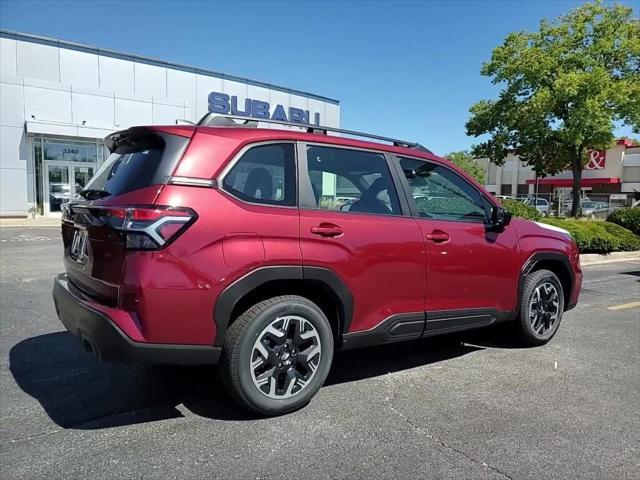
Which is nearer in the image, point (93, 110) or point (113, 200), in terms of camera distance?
point (113, 200)

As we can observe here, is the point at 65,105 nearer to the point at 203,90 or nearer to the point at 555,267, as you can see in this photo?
the point at 203,90

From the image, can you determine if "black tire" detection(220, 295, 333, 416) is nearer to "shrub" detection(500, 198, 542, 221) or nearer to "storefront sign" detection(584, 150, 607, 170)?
"shrub" detection(500, 198, 542, 221)

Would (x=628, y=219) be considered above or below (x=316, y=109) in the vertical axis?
below

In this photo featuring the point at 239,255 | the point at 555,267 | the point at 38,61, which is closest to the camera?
the point at 239,255

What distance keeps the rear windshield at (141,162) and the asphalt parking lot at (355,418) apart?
4.95ft

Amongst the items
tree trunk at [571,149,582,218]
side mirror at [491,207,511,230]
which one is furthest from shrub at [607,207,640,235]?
side mirror at [491,207,511,230]

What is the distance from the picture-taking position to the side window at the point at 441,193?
4324mm

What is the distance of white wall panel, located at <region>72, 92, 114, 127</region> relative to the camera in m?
22.3

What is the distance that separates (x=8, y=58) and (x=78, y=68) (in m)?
2.55

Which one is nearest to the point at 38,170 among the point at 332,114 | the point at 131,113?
the point at 131,113

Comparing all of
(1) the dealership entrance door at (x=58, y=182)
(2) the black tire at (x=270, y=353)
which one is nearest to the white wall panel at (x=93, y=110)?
(1) the dealership entrance door at (x=58, y=182)

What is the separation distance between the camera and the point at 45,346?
4.95 m

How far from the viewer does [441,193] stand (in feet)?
15.1

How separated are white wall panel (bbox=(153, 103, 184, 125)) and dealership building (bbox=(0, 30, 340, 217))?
46 mm
